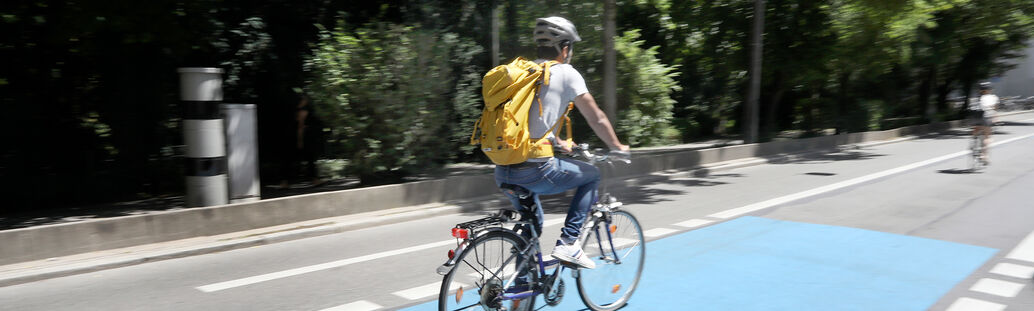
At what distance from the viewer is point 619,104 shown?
51.3ft

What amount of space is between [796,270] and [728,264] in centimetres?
53

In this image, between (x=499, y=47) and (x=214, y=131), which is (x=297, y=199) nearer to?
(x=214, y=131)

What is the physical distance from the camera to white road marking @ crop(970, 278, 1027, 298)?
5.07m

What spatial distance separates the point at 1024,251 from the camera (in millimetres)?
6422

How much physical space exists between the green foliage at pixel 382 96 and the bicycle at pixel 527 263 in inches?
217

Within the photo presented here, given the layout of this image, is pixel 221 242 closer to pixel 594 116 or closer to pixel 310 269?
pixel 310 269

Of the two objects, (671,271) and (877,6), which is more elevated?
(877,6)

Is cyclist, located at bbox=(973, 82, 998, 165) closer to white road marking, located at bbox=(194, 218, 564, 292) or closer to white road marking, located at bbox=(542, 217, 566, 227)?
white road marking, located at bbox=(542, 217, 566, 227)

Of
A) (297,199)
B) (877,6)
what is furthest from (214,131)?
(877,6)

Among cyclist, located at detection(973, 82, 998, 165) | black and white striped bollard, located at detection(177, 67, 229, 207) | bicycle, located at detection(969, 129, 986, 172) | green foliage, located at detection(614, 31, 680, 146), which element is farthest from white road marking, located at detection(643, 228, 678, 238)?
cyclist, located at detection(973, 82, 998, 165)

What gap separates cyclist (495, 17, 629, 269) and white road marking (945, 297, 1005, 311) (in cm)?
263

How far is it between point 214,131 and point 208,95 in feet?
1.30

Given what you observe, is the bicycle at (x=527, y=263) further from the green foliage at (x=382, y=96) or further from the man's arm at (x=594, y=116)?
the green foliage at (x=382, y=96)

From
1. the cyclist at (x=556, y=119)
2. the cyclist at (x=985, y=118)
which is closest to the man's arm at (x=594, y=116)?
the cyclist at (x=556, y=119)
